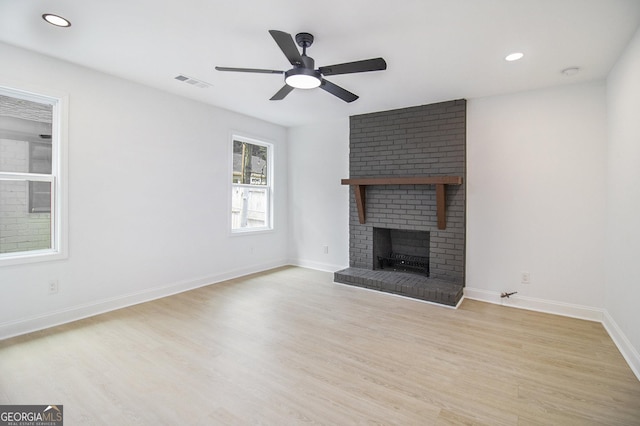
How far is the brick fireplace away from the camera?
399cm

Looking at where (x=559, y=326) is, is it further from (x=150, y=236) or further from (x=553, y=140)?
(x=150, y=236)

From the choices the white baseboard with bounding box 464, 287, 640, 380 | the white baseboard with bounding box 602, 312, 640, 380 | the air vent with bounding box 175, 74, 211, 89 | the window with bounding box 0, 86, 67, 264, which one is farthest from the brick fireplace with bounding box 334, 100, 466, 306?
the window with bounding box 0, 86, 67, 264

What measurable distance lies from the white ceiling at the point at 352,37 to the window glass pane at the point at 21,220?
1229mm

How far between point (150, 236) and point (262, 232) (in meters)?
1.86

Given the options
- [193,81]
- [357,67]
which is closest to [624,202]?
[357,67]

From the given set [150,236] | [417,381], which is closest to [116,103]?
[150,236]

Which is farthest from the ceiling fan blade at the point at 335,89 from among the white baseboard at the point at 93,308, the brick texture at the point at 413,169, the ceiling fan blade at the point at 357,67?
the white baseboard at the point at 93,308

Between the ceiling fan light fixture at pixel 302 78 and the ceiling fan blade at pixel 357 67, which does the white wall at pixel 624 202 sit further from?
the ceiling fan light fixture at pixel 302 78

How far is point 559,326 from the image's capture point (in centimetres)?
313

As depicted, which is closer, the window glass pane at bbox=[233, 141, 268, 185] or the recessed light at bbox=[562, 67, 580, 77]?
the recessed light at bbox=[562, 67, 580, 77]

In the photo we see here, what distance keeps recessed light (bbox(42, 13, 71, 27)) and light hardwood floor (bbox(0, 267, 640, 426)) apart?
2.50 meters

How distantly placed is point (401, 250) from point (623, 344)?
2.60 m

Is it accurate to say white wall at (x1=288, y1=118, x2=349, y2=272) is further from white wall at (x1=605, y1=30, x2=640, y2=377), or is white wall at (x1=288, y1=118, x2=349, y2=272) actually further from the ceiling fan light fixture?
white wall at (x1=605, y1=30, x2=640, y2=377)

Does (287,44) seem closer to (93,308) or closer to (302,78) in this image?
(302,78)
